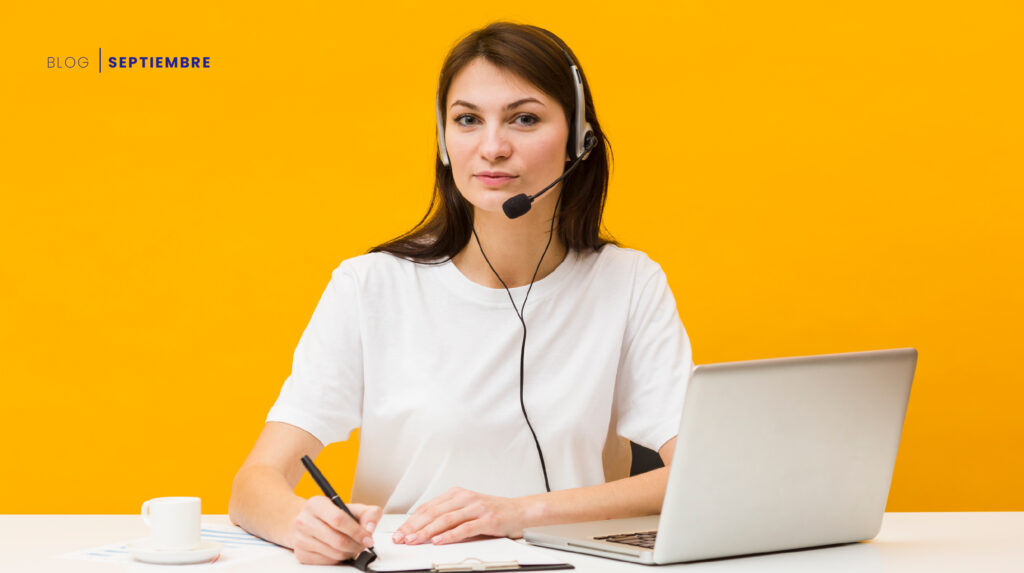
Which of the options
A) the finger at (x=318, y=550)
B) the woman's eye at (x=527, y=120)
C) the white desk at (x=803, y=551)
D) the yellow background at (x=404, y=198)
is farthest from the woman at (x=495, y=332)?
the yellow background at (x=404, y=198)

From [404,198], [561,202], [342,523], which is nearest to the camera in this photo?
[342,523]

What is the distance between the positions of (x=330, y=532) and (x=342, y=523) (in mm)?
28

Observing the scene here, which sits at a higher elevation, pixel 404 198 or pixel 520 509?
pixel 404 198

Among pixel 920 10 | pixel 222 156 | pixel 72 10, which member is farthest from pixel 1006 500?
pixel 72 10

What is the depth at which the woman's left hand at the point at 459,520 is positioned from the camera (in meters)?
1.29

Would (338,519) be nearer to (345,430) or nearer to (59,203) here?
(345,430)

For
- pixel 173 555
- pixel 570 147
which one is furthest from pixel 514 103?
pixel 173 555

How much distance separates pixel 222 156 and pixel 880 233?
1.72 m

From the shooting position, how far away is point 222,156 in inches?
108

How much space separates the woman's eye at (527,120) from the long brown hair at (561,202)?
0.05 meters

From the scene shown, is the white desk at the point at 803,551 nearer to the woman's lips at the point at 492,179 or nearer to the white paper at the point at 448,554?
the white paper at the point at 448,554

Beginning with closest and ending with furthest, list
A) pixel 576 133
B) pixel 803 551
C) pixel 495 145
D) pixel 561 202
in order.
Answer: pixel 803 551 < pixel 495 145 < pixel 576 133 < pixel 561 202

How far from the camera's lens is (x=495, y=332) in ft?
5.98

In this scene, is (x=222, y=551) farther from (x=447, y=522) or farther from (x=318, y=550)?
(x=447, y=522)
